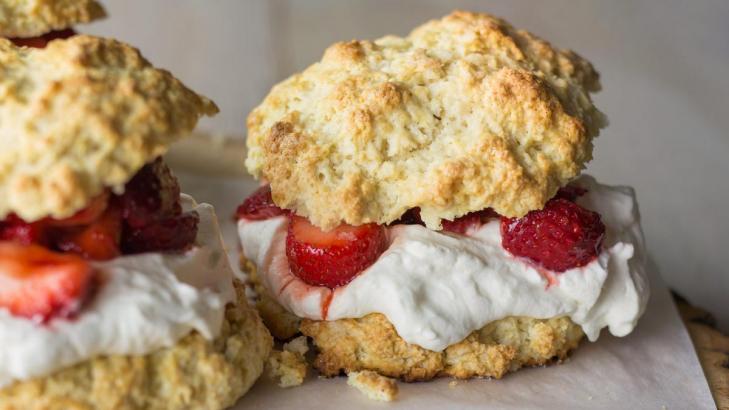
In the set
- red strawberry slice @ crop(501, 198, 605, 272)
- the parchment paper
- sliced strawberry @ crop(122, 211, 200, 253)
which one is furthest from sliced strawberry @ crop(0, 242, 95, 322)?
red strawberry slice @ crop(501, 198, 605, 272)

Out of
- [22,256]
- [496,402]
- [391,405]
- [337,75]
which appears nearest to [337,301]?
[391,405]

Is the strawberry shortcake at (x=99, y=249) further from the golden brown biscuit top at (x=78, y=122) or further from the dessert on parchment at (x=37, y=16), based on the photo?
the dessert on parchment at (x=37, y=16)

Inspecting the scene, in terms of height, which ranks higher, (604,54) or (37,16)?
(37,16)

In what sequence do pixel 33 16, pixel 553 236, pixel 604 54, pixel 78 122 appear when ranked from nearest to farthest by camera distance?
1. pixel 78 122
2. pixel 33 16
3. pixel 553 236
4. pixel 604 54

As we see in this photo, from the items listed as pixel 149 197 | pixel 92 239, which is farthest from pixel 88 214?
pixel 149 197

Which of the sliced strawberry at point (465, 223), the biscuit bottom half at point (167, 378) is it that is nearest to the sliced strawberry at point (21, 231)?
the biscuit bottom half at point (167, 378)

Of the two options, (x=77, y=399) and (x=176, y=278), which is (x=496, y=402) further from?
(x=77, y=399)

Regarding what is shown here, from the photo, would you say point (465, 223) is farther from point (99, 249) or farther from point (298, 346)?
point (99, 249)
